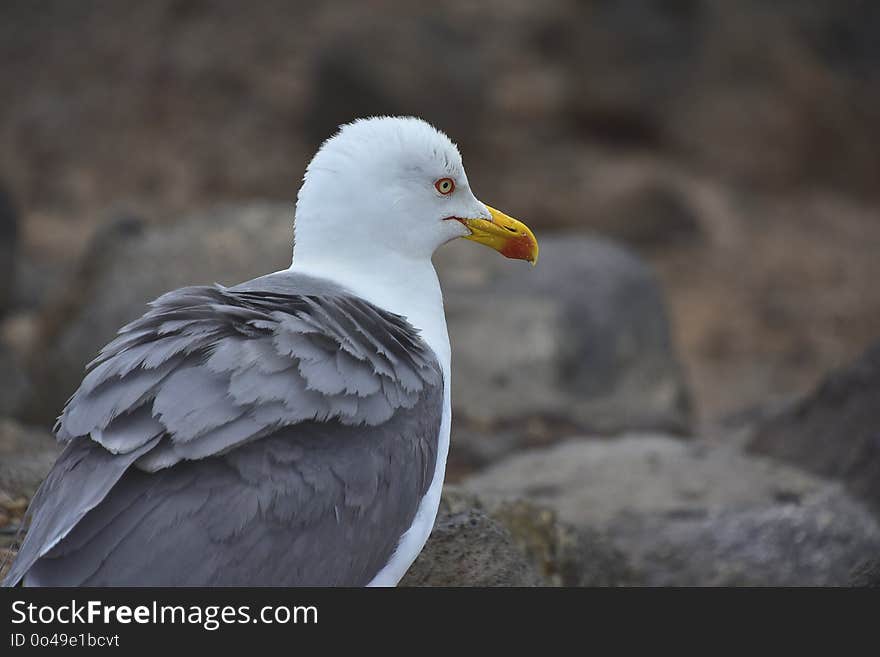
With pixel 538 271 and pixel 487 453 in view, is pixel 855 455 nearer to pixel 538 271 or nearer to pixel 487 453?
pixel 487 453

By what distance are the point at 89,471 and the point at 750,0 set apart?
16567 millimetres

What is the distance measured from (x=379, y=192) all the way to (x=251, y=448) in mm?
1444

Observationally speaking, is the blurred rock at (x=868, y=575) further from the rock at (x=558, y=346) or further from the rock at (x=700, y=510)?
the rock at (x=558, y=346)

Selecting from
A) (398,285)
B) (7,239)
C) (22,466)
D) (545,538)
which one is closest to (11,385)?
(7,239)

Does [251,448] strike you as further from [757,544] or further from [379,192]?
[757,544]

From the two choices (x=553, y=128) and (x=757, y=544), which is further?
(x=553, y=128)

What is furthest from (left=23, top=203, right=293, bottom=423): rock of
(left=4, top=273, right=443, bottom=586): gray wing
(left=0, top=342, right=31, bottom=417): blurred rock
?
(left=4, top=273, right=443, bottom=586): gray wing

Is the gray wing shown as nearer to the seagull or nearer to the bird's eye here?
the seagull

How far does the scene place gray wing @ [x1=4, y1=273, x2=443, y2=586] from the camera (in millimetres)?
3523

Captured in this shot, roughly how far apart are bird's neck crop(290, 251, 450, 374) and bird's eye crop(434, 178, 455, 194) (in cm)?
34

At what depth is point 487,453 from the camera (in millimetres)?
8555

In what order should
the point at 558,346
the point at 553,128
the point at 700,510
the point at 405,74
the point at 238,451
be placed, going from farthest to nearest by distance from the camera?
1. the point at 553,128
2. the point at 405,74
3. the point at 558,346
4. the point at 700,510
5. the point at 238,451

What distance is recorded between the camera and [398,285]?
4.73m
